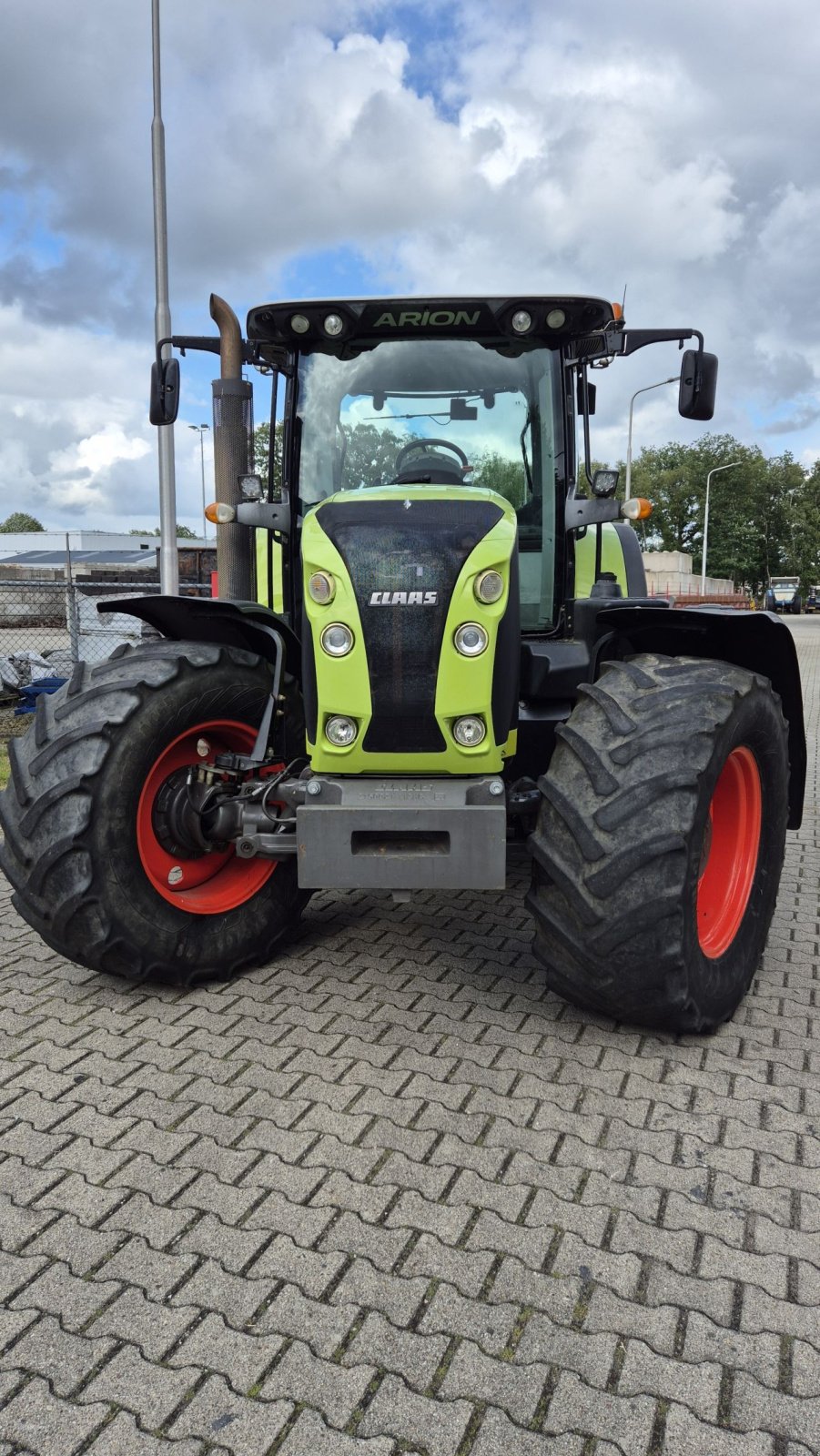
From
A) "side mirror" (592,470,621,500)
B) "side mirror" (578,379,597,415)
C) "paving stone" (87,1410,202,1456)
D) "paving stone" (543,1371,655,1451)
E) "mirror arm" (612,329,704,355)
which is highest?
"mirror arm" (612,329,704,355)

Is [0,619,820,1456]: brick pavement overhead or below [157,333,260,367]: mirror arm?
below

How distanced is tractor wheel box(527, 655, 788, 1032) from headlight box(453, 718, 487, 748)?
247 mm

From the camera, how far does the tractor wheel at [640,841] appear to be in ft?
10.4

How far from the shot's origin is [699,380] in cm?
434

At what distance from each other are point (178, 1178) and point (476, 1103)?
2.85 ft

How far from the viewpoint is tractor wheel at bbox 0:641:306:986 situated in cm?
357

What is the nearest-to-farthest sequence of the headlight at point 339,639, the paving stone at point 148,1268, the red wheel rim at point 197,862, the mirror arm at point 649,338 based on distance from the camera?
the paving stone at point 148,1268 → the headlight at point 339,639 → the red wheel rim at point 197,862 → the mirror arm at point 649,338

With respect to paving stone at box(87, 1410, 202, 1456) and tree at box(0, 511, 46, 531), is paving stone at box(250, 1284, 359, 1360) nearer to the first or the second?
paving stone at box(87, 1410, 202, 1456)

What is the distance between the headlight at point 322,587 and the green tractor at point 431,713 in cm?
1

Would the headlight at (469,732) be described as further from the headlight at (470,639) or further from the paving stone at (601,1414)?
the paving stone at (601,1414)

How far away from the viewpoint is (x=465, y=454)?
4449 mm

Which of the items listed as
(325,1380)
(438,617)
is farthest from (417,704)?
(325,1380)

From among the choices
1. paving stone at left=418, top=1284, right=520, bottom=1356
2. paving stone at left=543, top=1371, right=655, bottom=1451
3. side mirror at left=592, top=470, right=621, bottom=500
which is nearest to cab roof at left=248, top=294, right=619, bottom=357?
side mirror at left=592, top=470, right=621, bottom=500

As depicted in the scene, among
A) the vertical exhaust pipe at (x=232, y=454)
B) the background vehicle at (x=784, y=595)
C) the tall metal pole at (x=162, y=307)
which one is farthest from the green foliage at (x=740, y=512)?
the vertical exhaust pipe at (x=232, y=454)
